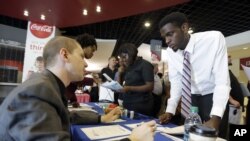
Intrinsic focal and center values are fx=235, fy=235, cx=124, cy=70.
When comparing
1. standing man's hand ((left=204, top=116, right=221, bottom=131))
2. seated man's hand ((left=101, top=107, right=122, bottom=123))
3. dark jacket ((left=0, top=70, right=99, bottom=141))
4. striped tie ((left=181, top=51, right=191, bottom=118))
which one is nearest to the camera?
dark jacket ((left=0, top=70, right=99, bottom=141))

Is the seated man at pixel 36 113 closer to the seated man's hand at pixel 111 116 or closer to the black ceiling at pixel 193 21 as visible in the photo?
the seated man's hand at pixel 111 116

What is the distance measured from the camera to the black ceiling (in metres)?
5.94

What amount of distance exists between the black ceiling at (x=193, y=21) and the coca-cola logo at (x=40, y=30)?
1546 millimetres

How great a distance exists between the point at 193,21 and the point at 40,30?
4.54m

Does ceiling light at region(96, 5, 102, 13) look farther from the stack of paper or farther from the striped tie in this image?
the stack of paper

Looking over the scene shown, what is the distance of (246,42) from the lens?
756 centimetres

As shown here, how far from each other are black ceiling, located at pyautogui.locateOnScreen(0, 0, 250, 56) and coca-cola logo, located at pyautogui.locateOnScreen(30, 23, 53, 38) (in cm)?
155

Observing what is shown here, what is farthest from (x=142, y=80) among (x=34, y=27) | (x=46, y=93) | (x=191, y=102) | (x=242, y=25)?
(x=242, y=25)

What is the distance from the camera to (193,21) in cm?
735

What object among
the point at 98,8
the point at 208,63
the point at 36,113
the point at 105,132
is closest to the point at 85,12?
the point at 98,8

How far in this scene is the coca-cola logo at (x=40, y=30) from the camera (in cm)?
614

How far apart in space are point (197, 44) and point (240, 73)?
7.74 m

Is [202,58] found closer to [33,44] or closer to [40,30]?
[33,44]

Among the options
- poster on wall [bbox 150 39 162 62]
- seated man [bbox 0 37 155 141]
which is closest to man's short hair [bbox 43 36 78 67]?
seated man [bbox 0 37 155 141]
